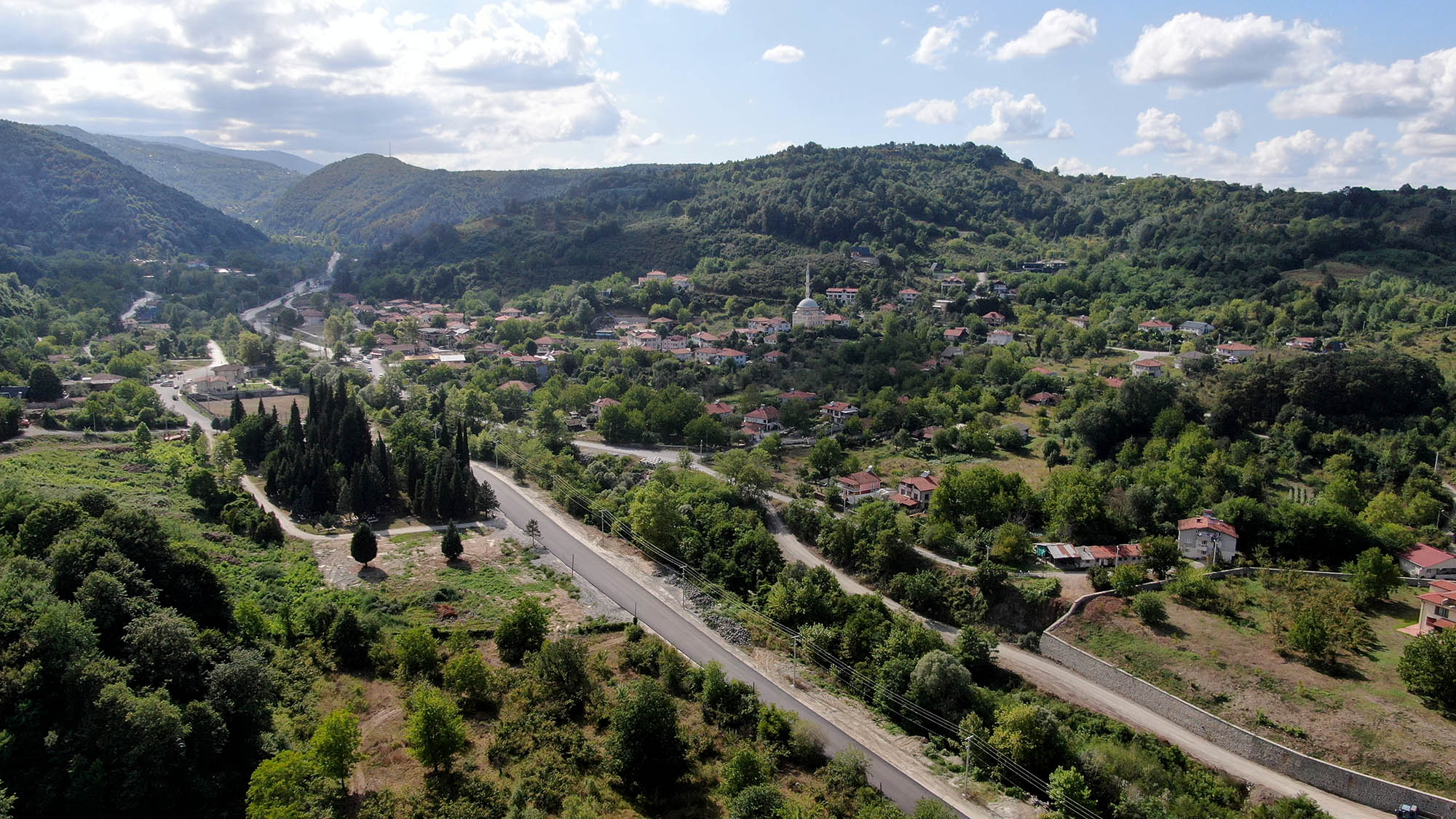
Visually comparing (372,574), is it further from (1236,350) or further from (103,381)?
(1236,350)

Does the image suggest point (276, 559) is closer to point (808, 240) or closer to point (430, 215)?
point (808, 240)

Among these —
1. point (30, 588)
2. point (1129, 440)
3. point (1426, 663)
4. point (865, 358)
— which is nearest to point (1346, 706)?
point (1426, 663)

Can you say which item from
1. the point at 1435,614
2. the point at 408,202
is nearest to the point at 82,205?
the point at 408,202

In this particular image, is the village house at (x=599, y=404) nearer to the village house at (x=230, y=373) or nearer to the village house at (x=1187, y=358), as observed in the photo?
the village house at (x=230, y=373)

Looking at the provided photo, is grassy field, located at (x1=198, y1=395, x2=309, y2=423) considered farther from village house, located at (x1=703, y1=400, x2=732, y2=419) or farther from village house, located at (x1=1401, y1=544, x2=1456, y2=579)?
village house, located at (x1=1401, y1=544, x2=1456, y2=579)

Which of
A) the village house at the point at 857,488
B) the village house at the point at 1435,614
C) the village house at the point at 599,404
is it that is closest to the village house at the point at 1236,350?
the village house at the point at 857,488
